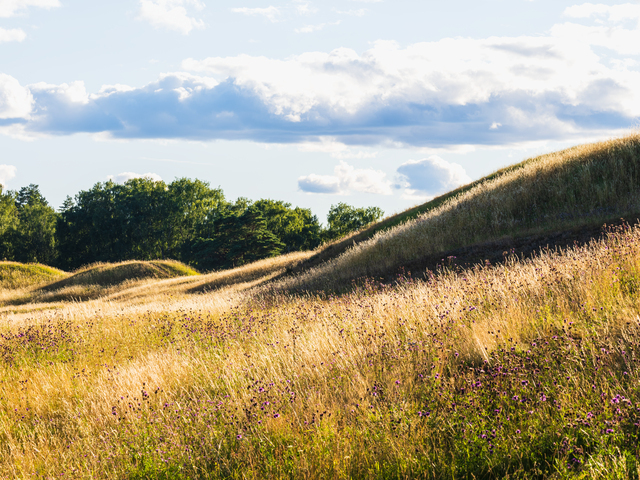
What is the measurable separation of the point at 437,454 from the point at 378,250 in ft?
60.7

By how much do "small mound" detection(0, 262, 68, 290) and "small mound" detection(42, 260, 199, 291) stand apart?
3.38 metres

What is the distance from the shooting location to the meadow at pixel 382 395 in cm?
330

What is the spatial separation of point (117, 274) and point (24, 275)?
10.6 m

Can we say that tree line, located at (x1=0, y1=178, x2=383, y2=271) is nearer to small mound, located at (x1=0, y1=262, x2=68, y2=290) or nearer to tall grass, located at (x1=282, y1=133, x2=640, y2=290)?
small mound, located at (x1=0, y1=262, x2=68, y2=290)

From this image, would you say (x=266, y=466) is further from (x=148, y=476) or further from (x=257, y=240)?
(x=257, y=240)

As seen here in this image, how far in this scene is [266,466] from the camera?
3.56m

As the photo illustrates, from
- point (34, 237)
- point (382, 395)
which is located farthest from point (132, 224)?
point (382, 395)

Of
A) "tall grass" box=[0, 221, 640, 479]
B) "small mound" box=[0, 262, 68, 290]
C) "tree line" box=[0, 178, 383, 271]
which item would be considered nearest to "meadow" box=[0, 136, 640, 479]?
"tall grass" box=[0, 221, 640, 479]

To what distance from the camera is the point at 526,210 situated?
62.6ft

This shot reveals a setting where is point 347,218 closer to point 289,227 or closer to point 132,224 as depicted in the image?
point 289,227

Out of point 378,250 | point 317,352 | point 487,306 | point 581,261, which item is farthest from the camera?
point 378,250

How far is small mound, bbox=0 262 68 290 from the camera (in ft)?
137

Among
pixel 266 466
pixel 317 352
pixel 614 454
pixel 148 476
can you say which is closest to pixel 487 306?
pixel 317 352

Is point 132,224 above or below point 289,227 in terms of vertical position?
above
